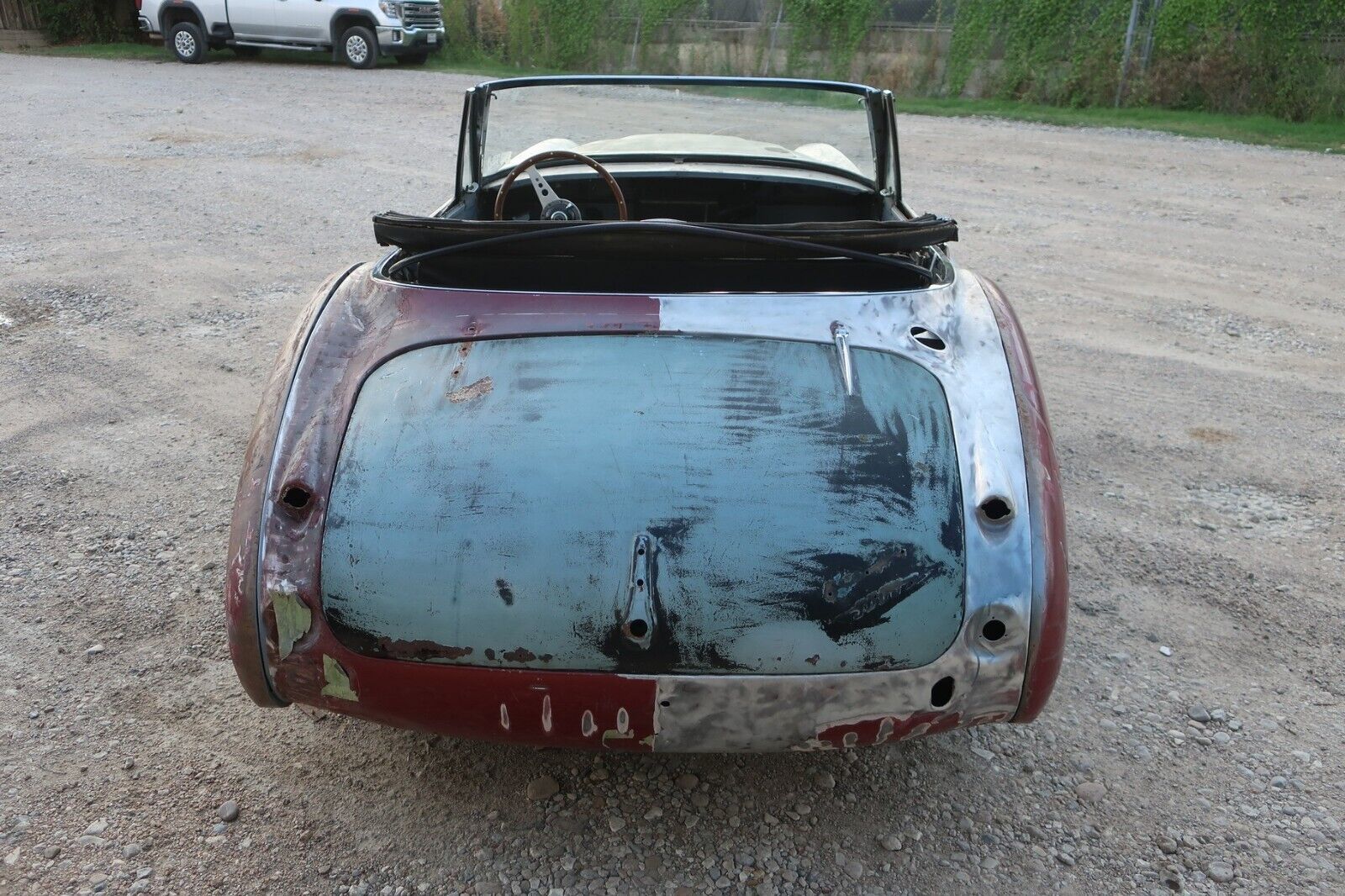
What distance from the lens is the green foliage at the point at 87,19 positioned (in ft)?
63.8

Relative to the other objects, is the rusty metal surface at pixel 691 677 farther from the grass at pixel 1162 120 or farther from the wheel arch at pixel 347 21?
the wheel arch at pixel 347 21

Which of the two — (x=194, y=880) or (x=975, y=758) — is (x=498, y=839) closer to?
(x=194, y=880)

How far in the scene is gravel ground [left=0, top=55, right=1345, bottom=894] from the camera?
2.11 meters

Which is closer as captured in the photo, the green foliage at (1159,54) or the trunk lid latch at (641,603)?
the trunk lid latch at (641,603)

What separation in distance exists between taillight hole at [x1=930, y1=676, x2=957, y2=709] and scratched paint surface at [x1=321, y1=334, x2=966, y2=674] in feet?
0.18

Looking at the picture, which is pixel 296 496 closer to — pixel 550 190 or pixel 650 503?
pixel 650 503

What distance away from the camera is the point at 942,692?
1862mm

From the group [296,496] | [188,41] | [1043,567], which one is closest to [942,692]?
[1043,567]

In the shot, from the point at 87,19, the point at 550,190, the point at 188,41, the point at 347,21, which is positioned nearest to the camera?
the point at 550,190

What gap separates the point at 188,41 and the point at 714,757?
16480 mm

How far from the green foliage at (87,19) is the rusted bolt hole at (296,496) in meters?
21.7

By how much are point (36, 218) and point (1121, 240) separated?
721 centimetres

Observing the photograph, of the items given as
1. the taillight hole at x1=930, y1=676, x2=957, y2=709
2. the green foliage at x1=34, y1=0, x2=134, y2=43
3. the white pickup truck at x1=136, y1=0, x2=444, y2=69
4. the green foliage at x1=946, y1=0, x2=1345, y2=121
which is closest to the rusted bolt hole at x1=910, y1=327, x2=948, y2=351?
the taillight hole at x1=930, y1=676, x2=957, y2=709

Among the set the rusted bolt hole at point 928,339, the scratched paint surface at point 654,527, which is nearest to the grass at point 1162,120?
the rusted bolt hole at point 928,339
